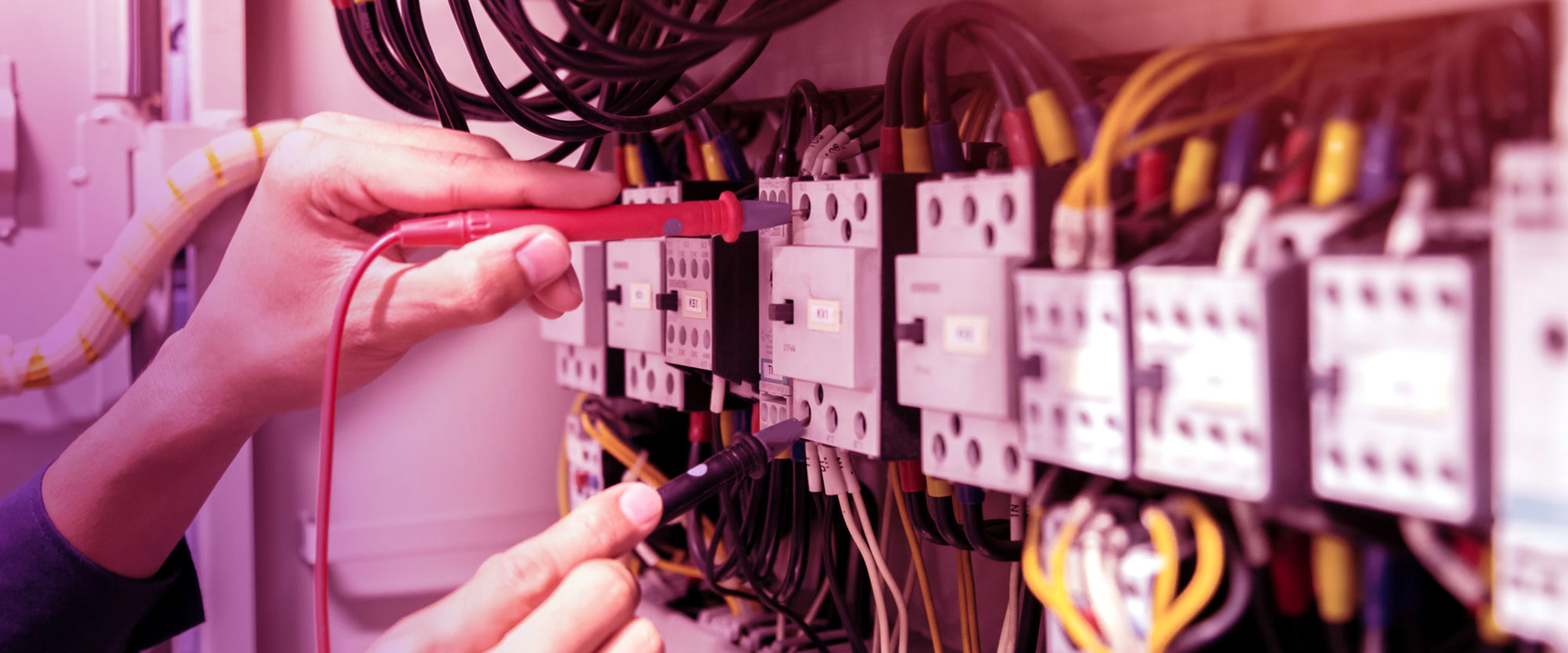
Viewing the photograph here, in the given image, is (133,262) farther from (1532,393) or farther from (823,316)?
(1532,393)

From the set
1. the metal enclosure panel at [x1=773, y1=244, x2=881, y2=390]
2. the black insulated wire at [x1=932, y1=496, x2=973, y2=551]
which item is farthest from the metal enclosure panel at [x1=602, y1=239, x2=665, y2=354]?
the black insulated wire at [x1=932, y1=496, x2=973, y2=551]

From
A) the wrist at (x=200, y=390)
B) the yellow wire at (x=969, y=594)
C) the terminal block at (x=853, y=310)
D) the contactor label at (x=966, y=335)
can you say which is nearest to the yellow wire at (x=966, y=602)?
the yellow wire at (x=969, y=594)

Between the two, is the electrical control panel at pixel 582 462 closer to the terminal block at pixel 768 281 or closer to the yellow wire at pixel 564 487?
the yellow wire at pixel 564 487

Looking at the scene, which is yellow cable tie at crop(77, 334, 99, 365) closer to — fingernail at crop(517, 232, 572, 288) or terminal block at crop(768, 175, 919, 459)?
fingernail at crop(517, 232, 572, 288)

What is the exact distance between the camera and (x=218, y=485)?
3.59 ft

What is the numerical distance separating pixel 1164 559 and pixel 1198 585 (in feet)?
0.08

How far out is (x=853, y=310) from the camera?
0.74 meters

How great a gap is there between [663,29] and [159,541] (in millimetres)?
656

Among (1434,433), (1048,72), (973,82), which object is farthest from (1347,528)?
(973,82)

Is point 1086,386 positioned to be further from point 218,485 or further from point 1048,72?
point 218,485

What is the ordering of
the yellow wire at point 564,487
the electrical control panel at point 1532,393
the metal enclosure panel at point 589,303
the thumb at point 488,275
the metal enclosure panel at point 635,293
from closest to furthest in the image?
the electrical control panel at point 1532,393 < the thumb at point 488,275 < the metal enclosure panel at point 635,293 < the metal enclosure panel at point 589,303 < the yellow wire at point 564,487

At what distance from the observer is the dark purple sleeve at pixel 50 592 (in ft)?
2.75

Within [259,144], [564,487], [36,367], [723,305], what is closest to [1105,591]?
[723,305]

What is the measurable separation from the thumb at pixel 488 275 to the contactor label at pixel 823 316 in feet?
0.63
